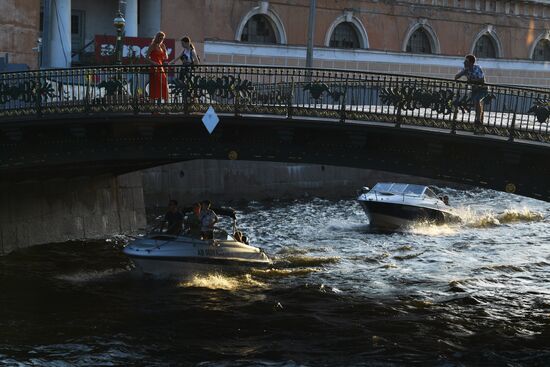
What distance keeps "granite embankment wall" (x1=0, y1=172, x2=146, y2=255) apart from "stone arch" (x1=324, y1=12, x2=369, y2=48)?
2020 cm

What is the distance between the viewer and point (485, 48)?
188 feet

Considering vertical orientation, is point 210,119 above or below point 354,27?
below

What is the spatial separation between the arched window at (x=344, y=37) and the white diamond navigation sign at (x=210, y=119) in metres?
28.9

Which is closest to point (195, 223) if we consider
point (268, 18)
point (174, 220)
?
point (174, 220)

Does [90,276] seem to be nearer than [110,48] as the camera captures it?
Yes

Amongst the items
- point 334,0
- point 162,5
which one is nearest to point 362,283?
point 162,5

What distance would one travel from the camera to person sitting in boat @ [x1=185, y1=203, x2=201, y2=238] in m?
25.1

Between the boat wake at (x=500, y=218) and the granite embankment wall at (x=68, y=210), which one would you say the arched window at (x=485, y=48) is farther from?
the granite embankment wall at (x=68, y=210)

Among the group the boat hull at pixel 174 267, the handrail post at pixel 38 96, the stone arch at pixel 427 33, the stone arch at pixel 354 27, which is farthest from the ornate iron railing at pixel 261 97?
the stone arch at pixel 427 33

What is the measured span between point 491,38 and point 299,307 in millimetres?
38341

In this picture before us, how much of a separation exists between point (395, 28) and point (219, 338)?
3477 centimetres

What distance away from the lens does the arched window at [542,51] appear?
60.2 m

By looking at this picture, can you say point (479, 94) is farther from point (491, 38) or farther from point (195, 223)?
point (491, 38)

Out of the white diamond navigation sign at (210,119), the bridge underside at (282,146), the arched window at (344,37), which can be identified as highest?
the arched window at (344,37)
